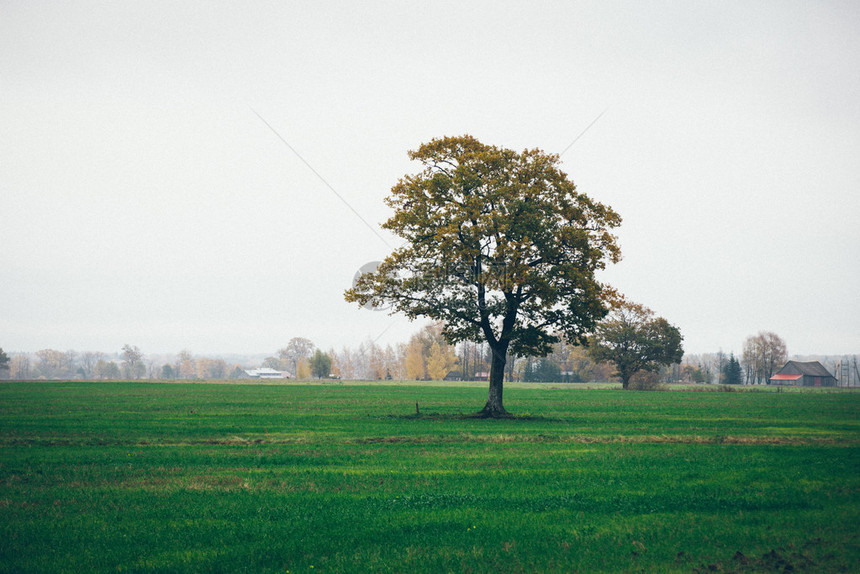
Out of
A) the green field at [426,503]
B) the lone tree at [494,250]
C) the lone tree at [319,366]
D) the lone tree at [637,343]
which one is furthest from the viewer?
the lone tree at [319,366]

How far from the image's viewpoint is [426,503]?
41.9 ft

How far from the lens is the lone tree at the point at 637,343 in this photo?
100 m

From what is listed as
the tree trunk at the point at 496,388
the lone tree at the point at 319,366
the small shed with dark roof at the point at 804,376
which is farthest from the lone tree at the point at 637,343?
the lone tree at the point at 319,366

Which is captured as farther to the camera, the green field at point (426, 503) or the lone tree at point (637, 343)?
the lone tree at point (637, 343)

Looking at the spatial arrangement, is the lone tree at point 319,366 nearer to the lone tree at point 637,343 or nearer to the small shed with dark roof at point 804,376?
the lone tree at point 637,343

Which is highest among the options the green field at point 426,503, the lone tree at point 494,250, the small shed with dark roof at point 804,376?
the lone tree at point 494,250

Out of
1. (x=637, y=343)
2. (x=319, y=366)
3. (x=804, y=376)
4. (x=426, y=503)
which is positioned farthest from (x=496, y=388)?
(x=319, y=366)

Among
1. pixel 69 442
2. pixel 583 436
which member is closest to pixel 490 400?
pixel 583 436

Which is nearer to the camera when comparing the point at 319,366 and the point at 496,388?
the point at 496,388

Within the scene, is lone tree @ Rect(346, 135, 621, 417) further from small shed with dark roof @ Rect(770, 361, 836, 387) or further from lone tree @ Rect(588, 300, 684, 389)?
small shed with dark roof @ Rect(770, 361, 836, 387)

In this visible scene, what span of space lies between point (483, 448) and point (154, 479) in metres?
11.3

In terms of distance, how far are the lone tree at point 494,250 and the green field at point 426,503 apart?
10953mm

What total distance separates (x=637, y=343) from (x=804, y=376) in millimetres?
93697

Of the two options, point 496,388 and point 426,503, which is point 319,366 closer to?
point 496,388
